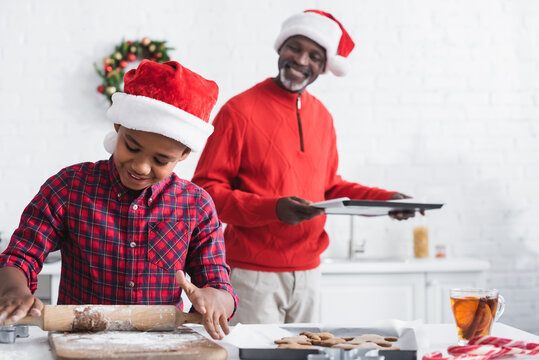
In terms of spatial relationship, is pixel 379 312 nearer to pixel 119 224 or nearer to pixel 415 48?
pixel 415 48

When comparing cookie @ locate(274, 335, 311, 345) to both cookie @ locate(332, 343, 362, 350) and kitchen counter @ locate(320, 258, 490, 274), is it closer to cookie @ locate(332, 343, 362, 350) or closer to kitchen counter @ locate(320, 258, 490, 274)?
cookie @ locate(332, 343, 362, 350)

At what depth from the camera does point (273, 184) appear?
2125 millimetres

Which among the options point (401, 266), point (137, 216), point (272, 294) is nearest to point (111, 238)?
point (137, 216)

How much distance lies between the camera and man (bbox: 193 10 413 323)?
207cm

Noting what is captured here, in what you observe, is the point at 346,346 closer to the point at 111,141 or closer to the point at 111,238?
the point at 111,238

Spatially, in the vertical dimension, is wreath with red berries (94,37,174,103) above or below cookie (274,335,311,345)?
above

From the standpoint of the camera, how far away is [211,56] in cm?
354

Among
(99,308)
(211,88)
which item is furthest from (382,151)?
(99,308)

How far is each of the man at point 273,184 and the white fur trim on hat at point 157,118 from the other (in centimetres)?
62

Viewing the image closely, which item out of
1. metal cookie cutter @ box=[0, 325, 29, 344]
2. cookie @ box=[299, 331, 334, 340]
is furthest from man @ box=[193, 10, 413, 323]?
metal cookie cutter @ box=[0, 325, 29, 344]

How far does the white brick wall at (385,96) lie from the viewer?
342 cm

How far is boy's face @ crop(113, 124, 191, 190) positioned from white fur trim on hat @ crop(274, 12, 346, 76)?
1009 mm

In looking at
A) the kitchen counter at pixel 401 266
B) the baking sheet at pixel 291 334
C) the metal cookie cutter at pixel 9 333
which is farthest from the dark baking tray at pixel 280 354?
the kitchen counter at pixel 401 266

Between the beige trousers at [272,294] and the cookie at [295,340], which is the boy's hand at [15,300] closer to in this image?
the cookie at [295,340]
